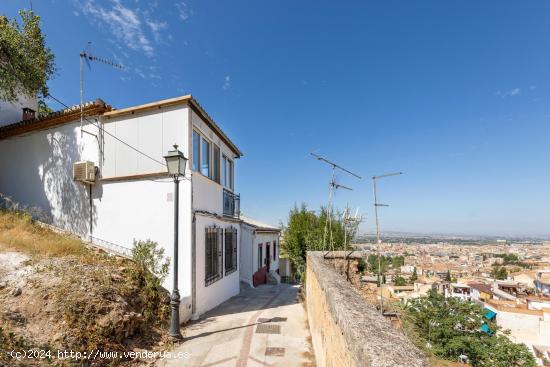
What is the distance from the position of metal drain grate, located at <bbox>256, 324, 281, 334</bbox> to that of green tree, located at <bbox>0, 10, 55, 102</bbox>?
1009cm

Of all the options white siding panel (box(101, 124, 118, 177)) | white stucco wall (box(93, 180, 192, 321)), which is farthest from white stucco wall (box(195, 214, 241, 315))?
white siding panel (box(101, 124, 118, 177))

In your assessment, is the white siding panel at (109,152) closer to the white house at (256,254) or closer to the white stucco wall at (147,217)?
the white stucco wall at (147,217)

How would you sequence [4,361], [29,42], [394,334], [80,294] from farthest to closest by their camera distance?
[29,42] < [80,294] < [4,361] < [394,334]

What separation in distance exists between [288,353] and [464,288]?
69.2 m

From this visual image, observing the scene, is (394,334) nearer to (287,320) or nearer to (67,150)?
(287,320)

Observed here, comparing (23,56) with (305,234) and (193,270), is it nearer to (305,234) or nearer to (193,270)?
(193,270)

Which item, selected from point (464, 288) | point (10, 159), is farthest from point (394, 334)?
point (464, 288)

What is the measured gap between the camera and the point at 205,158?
33.2 feet

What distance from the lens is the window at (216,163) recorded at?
1086 cm

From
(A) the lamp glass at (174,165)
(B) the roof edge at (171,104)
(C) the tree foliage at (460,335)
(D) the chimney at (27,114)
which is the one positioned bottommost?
(C) the tree foliage at (460,335)

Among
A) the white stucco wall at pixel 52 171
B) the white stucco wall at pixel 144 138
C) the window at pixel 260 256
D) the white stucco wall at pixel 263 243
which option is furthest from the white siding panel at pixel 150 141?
the window at pixel 260 256

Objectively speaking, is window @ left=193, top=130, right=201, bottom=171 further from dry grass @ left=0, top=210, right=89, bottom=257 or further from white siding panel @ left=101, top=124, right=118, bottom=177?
dry grass @ left=0, top=210, right=89, bottom=257

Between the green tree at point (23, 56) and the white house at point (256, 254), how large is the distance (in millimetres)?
10640

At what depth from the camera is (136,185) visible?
904 centimetres
